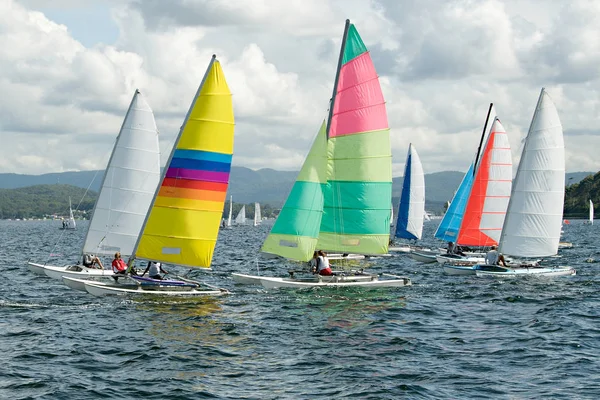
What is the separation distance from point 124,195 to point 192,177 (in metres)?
9.65

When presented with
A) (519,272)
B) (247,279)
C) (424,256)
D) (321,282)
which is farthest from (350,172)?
(424,256)

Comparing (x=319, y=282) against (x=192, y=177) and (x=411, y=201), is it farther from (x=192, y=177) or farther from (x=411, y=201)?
(x=411, y=201)

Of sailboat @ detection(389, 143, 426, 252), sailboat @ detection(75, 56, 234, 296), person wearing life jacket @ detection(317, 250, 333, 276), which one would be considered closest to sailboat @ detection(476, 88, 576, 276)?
person wearing life jacket @ detection(317, 250, 333, 276)

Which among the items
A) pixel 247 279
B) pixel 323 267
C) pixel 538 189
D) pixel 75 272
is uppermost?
pixel 538 189

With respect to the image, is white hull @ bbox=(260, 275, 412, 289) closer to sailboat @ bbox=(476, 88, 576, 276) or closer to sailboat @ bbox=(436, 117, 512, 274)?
sailboat @ bbox=(476, 88, 576, 276)

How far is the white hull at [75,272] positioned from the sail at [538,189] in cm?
2241

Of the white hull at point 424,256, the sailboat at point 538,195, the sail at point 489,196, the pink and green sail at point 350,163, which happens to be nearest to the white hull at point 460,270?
the sailboat at point 538,195

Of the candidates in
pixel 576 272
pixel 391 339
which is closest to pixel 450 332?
pixel 391 339

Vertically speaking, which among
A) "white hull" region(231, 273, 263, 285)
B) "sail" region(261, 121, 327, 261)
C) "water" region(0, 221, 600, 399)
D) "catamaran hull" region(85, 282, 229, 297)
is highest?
"sail" region(261, 121, 327, 261)

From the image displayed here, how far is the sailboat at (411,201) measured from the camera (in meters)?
71.8

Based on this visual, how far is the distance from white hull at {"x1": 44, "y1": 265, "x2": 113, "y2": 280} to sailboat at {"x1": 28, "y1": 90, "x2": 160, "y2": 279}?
62 cm

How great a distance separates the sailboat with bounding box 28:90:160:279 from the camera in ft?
138

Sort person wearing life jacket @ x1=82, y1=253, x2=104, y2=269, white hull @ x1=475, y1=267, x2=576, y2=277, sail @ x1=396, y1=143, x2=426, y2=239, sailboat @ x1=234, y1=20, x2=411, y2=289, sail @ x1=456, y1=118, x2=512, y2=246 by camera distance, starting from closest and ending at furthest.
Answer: sailboat @ x1=234, y1=20, x2=411, y2=289, person wearing life jacket @ x1=82, y1=253, x2=104, y2=269, white hull @ x1=475, y1=267, x2=576, y2=277, sail @ x1=456, y1=118, x2=512, y2=246, sail @ x1=396, y1=143, x2=426, y2=239

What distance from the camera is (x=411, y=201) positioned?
71.6m
